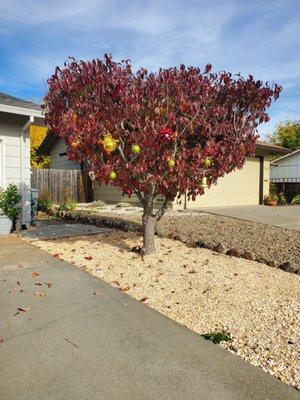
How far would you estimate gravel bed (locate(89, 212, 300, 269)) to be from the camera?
261 inches

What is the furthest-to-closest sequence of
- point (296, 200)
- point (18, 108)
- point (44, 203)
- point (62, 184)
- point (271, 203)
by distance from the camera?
point (296, 200), point (271, 203), point (62, 184), point (44, 203), point (18, 108)

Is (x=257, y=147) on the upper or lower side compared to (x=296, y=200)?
upper

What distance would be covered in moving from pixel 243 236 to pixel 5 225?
5373 mm

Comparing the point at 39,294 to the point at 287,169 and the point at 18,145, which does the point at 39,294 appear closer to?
the point at 18,145

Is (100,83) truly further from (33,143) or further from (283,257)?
(33,143)

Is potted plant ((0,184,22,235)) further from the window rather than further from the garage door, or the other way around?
the garage door

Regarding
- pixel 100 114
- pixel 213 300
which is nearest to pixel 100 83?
pixel 100 114

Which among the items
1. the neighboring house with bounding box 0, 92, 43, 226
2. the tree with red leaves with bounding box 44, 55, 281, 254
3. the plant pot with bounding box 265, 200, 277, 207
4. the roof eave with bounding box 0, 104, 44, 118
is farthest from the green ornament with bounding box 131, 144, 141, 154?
the plant pot with bounding box 265, 200, 277, 207

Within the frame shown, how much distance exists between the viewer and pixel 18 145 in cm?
868

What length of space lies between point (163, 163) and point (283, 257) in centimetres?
286

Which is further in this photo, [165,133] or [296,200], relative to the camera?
[296,200]

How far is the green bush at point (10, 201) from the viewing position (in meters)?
8.17

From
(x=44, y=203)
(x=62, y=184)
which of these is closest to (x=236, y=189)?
(x=62, y=184)

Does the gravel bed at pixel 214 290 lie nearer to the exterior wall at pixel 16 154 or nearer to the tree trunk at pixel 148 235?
the tree trunk at pixel 148 235
